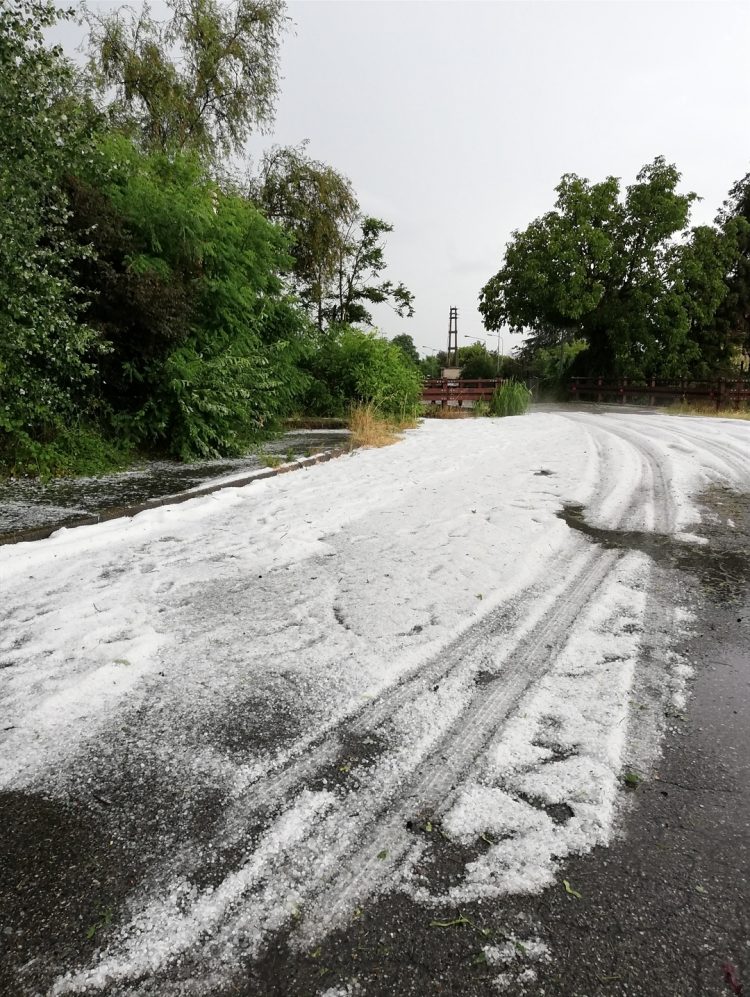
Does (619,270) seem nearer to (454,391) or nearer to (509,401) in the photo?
(454,391)

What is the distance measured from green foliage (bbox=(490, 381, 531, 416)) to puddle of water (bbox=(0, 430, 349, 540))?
11268 millimetres

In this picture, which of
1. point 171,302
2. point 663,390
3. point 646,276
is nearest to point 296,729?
point 171,302

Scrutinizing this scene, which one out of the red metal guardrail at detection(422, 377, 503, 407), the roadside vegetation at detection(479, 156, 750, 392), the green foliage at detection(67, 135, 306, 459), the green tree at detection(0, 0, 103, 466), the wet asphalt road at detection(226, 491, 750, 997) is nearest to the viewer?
the wet asphalt road at detection(226, 491, 750, 997)

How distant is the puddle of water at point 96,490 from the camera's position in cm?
453

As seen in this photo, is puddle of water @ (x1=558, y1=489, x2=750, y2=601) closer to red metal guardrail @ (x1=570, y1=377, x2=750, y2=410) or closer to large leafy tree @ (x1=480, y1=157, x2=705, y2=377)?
red metal guardrail @ (x1=570, y1=377, x2=750, y2=410)

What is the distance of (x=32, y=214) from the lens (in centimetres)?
507

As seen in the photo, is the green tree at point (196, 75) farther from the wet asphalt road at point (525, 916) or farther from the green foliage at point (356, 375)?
the wet asphalt road at point (525, 916)

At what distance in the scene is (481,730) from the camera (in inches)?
79.0

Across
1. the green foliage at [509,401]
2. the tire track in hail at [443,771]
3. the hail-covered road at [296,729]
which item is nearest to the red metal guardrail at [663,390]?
the green foliage at [509,401]

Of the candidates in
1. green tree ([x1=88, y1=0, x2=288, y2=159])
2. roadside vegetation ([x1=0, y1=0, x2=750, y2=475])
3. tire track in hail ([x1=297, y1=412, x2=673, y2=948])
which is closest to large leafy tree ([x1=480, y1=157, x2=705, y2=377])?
roadside vegetation ([x1=0, y1=0, x2=750, y2=475])

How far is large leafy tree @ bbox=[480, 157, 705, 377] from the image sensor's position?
89.1 ft

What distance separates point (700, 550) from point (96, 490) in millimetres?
5448

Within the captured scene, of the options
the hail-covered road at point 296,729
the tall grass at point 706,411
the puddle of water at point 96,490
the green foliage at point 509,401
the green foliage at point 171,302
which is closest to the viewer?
the hail-covered road at point 296,729

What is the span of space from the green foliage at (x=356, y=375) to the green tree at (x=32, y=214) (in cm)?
749
